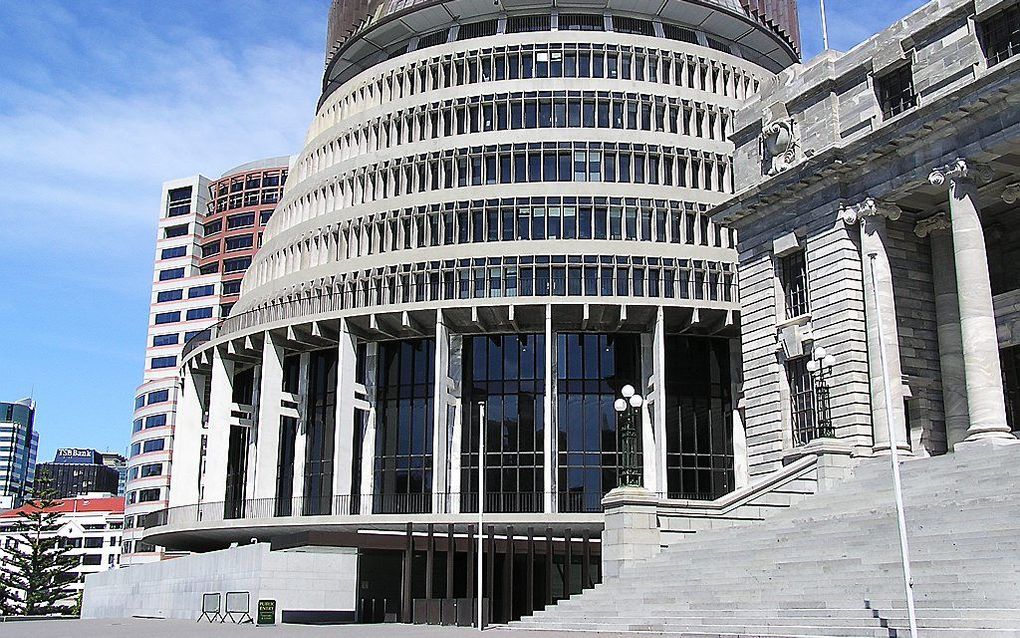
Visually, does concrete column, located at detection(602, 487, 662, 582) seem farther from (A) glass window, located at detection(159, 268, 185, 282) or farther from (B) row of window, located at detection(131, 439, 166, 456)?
(A) glass window, located at detection(159, 268, 185, 282)

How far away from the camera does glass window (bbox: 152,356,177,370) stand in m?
130

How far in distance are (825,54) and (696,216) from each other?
19.8 meters

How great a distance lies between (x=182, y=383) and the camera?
72438mm

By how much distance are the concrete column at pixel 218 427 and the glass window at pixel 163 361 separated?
2585 inches

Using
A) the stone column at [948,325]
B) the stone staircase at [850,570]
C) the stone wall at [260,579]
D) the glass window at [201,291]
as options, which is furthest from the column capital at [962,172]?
the glass window at [201,291]

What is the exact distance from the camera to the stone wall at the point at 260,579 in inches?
1666

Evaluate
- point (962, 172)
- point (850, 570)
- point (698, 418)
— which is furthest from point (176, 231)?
point (850, 570)

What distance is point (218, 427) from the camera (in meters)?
65.7

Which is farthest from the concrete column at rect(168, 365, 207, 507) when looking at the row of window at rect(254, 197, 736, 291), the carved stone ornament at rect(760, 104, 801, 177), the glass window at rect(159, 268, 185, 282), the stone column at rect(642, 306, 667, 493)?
the glass window at rect(159, 268, 185, 282)

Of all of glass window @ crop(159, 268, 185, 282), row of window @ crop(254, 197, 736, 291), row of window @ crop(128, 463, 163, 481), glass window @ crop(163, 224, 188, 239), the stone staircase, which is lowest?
the stone staircase

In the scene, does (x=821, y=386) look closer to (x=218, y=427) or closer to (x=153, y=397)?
(x=218, y=427)

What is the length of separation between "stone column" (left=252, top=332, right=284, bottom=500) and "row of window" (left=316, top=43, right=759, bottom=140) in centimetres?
1764

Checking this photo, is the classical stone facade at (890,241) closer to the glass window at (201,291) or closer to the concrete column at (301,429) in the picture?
the concrete column at (301,429)

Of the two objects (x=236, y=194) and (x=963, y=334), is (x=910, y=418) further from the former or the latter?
(x=236, y=194)
